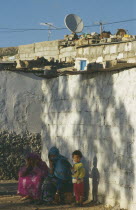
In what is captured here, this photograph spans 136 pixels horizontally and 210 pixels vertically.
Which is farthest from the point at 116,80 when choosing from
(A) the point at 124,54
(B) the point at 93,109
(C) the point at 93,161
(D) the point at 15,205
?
(A) the point at 124,54

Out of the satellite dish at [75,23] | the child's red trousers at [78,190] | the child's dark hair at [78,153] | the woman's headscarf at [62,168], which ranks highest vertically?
the satellite dish at [75,23]

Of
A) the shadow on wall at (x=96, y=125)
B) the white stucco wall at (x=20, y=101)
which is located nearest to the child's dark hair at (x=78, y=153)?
the shadow on wall at (x=96, y=125)

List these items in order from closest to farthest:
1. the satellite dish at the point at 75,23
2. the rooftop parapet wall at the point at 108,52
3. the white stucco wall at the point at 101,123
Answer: the white stucco wall at the point at 101,123
the rooftop parapet wall at the point at 108,52
the satellite dish at the point at 75,23

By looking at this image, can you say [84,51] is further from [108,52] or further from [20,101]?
[20,101]

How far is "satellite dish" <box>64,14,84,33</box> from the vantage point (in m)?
14.8

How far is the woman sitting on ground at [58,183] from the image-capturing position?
6305 mm

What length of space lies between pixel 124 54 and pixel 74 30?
3.79 metres

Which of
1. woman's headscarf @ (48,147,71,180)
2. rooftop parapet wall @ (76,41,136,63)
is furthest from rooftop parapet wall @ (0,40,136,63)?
woman's headscarf @ (48,147,71,180)

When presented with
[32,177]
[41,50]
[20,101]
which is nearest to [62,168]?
[32,177]

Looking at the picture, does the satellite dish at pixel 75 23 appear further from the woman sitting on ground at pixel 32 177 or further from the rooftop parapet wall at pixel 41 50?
the woman sitting on ground at pixel 32 177

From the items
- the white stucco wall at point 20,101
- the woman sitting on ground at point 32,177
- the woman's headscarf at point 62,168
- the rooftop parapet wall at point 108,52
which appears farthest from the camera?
the rooftop parapet wall at point 108,52

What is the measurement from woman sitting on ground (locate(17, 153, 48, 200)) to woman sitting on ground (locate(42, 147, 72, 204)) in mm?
236

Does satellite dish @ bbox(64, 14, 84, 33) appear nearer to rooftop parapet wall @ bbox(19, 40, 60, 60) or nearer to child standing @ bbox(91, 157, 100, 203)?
rooftop parapet wall @ bbox(19, 40, 60, 60)

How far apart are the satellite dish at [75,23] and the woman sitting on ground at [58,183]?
919 centimetres
